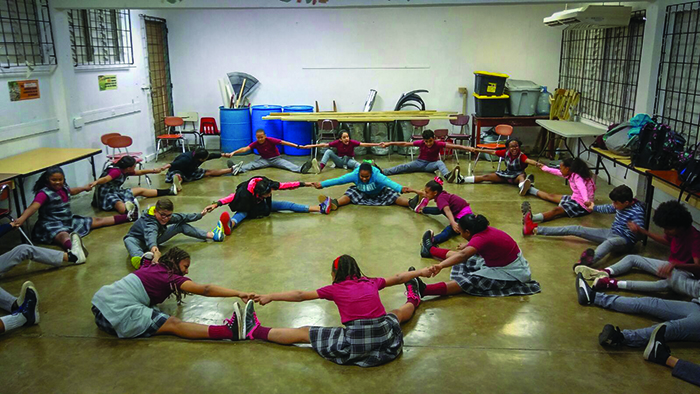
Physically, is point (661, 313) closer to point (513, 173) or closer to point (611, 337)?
point (611, 337)

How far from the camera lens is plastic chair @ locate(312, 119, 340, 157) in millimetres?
10320

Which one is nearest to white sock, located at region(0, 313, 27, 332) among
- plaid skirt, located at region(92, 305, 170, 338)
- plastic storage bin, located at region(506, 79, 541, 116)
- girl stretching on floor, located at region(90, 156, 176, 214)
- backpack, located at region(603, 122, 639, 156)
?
plaid skirt, located at region(92, 305, 170, 338)

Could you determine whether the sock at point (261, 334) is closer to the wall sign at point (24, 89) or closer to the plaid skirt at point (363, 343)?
the plaid skirt at point (363, 343)

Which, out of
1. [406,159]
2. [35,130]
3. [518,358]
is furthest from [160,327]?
[406,159]

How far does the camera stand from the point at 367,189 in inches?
293

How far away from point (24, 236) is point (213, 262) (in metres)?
2.16

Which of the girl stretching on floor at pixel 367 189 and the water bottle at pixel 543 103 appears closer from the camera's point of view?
the girl stretching on floor at pixel 367 189

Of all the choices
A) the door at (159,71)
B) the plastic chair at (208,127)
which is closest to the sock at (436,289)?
the plastic chair at (208,127)

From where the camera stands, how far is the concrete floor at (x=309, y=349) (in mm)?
3496

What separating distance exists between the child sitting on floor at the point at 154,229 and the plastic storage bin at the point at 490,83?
6.80 metres

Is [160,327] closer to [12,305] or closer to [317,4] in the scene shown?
[12,305]

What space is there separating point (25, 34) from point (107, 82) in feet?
6.70

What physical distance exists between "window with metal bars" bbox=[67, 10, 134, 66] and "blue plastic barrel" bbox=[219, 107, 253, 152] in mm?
2062

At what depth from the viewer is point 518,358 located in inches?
148
